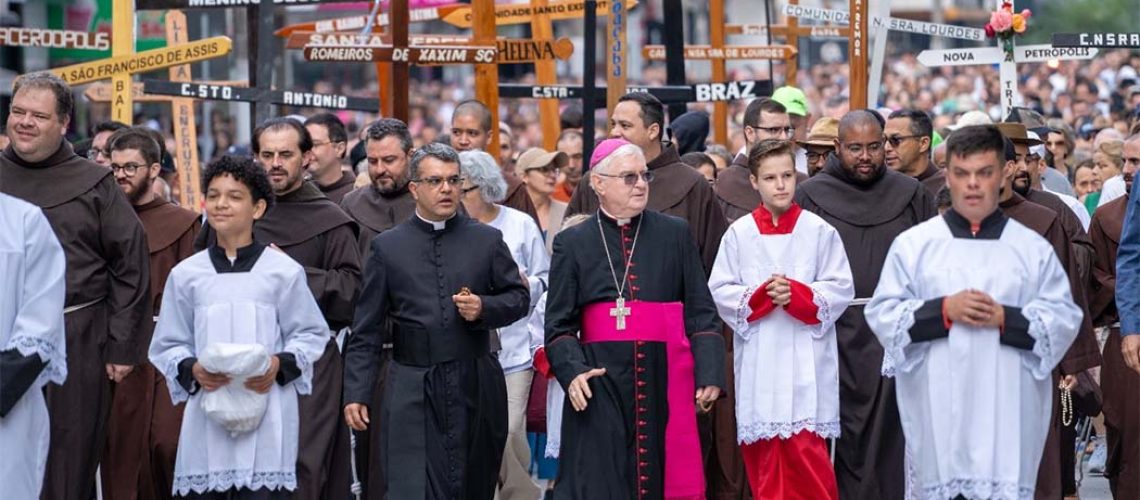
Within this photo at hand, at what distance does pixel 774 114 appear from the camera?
11.8 meters

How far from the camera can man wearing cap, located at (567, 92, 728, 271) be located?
1075 centimetres

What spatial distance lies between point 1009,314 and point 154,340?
3.47 meters

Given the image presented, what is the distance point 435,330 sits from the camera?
30.0 feet

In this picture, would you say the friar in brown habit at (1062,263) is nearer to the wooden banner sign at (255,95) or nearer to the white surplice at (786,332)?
the white surplice at (786,332)

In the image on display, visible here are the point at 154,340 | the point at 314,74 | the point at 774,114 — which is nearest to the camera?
the point at 154,340

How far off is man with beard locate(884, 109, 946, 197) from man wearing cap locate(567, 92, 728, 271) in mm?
1094

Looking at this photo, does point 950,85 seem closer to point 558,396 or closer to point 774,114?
point 774,114

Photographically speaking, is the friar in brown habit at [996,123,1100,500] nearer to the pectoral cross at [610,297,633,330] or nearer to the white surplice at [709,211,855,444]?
the white surplice at [709,211,855,444]

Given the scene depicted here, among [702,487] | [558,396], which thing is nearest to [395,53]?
[558,396]

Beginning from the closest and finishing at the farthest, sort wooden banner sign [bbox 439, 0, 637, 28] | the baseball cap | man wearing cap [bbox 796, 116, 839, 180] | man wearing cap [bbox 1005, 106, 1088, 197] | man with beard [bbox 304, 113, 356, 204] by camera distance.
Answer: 1. man with beard [bbox 304, 113, 356, 204]
2. man wearing cap [bbox 796, 116, 839, 180]
3. man wearing cap [bbox 1005, 106, 1088, 197]
4. the baseball cap
5. wooden banner sign [bbox 439, 0, 637, 28]

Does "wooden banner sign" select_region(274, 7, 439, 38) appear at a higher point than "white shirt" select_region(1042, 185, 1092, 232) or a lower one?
higher

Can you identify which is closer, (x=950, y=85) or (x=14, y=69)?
(x=14, y=69)

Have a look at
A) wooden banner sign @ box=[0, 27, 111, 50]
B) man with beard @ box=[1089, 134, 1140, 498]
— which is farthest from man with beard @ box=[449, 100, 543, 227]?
man with beard @ box=[1089, 134, 1140, 498]

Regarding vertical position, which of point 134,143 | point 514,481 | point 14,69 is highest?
point 14,69
